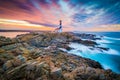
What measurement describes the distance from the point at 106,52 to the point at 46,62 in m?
1.98

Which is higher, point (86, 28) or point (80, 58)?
point (86, 28)

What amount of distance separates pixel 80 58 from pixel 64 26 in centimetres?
150

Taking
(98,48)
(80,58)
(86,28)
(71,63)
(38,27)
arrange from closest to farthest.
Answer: (71,63) → (80,58) → (98,48) → (86,28) → (38,27)

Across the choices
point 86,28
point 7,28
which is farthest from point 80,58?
point 7,28

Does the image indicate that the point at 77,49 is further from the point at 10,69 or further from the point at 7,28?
the point at 7,28

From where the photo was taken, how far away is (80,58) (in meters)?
3.81

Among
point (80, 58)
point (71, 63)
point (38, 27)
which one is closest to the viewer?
point (71, 63)

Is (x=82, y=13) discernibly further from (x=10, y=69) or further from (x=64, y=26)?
(x=10, y=69)

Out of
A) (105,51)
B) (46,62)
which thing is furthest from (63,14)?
(46,62)

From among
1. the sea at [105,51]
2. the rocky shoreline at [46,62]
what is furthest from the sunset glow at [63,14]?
the rocky shoreline at [46,62]

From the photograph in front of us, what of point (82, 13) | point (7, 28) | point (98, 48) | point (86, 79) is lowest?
point (86, 79)

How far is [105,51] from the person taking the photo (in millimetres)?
4156

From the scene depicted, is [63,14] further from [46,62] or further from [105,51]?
[46,62]

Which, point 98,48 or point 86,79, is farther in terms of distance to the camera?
point 98,48
